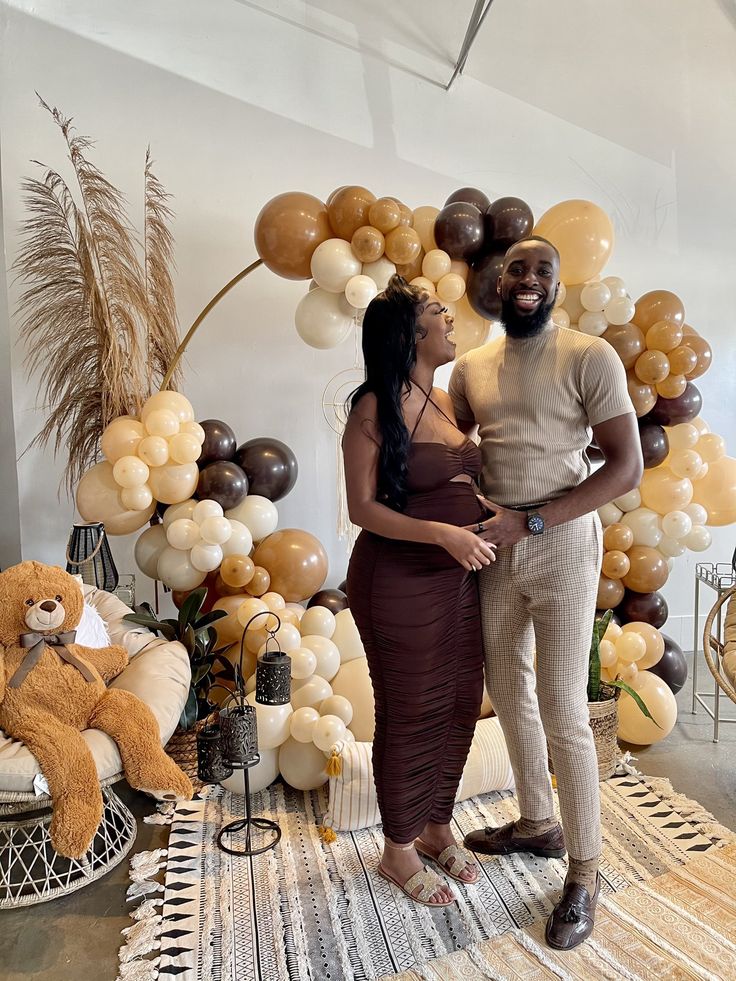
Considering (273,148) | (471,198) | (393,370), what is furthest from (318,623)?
(273,148)

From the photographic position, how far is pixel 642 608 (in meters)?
3.27

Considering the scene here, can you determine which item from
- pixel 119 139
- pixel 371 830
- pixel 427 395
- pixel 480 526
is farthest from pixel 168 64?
pixel 371 830

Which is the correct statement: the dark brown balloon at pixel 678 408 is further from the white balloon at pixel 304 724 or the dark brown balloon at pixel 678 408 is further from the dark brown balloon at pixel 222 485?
the white balloon at pixel 304 724

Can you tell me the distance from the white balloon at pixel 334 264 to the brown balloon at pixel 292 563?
96cm

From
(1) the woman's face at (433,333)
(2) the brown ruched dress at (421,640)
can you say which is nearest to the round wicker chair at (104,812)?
(2) the brown ruched dress at (421,640)

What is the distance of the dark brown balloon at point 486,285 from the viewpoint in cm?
292

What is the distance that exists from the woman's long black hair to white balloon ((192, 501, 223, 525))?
1115 mm

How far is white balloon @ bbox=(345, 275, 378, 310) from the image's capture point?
2809 mm

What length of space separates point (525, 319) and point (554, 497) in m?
0.44

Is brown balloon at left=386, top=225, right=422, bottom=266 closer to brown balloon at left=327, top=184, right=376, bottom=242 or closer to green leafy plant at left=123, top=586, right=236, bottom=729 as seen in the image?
brown balloon at left=327, top=184, right=376, bottom=242

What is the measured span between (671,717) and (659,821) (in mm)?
575

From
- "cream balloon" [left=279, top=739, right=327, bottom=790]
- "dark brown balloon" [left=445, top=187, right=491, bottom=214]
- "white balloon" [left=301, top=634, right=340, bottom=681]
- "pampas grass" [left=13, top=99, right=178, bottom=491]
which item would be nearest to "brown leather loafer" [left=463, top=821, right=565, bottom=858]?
"cream balloon" [left=279, top=739, right=327, bottom=790]

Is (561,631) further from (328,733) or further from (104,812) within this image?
(104,812)

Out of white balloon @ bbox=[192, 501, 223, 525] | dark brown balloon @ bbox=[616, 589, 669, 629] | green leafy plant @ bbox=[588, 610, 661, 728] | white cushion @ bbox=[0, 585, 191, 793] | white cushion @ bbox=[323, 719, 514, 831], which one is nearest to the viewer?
white cushion @ bbox=[0, 585, 191, 793]
